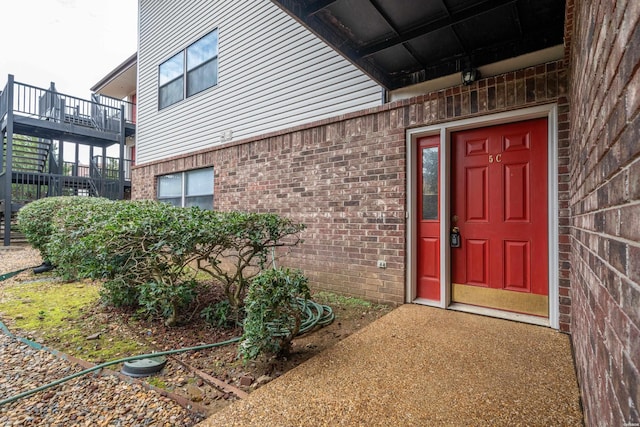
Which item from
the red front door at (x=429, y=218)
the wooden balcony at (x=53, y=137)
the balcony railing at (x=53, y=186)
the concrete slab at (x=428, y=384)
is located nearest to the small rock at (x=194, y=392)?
the concrete slab at (x=428, y=384)

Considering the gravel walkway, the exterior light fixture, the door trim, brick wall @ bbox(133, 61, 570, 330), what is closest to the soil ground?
the gravel walkway

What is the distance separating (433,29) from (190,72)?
624 cm

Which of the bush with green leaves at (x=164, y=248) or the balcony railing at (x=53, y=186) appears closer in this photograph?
the bush with green leaves at (x=164, y=248)

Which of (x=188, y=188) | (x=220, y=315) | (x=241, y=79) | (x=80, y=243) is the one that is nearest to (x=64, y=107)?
Result: (x=188, y=188)

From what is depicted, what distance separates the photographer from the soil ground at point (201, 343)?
2.11 m

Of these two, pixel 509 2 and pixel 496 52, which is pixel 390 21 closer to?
pixel 509 2

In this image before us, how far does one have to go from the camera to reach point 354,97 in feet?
14.4

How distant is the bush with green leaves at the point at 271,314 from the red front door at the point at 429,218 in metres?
2.02

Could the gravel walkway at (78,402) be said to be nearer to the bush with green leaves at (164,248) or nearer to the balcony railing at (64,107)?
the bush with green leaves at (164,248)

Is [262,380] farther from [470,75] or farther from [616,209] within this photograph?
[470,75]

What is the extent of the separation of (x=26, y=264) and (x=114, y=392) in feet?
22.5

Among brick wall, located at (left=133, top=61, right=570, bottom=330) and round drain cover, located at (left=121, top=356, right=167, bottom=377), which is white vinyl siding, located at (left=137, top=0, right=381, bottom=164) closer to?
brick wall, located at (left=133, top=61, right=570, bottom=330)

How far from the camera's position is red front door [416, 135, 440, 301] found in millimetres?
3779

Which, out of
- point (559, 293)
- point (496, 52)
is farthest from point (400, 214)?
point (496, 52)
